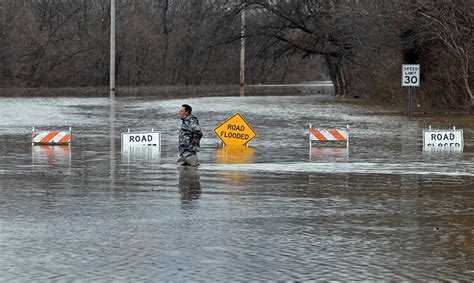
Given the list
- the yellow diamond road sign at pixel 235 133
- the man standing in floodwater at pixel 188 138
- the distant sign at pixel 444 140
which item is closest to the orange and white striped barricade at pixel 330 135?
the yellow diamond road sign at pixel 235 133

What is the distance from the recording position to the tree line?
148 feet

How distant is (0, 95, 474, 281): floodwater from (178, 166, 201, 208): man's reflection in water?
0.03 meters

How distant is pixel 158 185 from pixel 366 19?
117 ft

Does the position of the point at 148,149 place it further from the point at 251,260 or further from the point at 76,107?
the point at 76,107

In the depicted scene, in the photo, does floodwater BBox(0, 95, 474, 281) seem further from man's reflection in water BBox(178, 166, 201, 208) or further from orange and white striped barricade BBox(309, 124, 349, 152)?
orange and white striped barricade BBox(309, 124, 349, 152)

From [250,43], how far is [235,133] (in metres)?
41.5

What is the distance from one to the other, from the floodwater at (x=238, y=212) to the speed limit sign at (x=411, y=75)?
29.6 ft

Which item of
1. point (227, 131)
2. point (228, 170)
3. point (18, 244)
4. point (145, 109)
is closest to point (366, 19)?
point (145, 109)

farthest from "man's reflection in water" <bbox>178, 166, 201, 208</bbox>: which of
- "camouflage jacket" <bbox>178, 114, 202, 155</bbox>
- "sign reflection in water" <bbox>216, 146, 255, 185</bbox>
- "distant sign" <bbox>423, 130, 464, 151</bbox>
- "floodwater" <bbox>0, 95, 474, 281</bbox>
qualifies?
"distant sign" <bbox>423, 130, 464, 151</bbox>

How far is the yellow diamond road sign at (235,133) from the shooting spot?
25.9m

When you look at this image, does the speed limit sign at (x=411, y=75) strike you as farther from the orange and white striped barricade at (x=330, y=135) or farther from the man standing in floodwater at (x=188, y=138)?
the man standing in floodwater at (x=188, y=138)

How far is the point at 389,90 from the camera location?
53.8 m

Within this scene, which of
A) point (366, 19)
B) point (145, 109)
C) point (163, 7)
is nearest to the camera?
point (145, 109)

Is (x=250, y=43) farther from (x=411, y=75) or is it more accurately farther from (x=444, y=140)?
(x=444, y=140)
